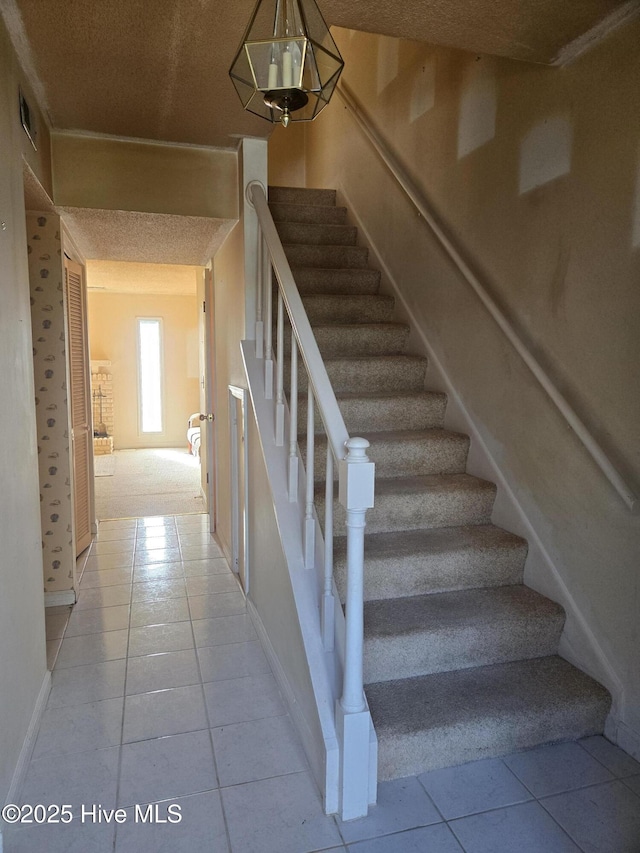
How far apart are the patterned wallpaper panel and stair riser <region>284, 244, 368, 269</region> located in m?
1.46

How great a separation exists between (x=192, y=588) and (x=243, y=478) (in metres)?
0.87

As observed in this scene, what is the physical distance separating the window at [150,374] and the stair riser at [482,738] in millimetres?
7957

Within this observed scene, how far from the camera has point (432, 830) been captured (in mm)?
1648

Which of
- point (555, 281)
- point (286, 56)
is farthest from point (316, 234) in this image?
point (286, 56)

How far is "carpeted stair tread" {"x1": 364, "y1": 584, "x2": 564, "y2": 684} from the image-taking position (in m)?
2.05

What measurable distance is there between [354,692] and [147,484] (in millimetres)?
5217

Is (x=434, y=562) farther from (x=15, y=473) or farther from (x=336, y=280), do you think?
(x=336, y=280)

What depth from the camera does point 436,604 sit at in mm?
2246

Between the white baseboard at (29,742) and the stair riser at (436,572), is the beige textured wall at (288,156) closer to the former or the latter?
the stair riser at (436,572)

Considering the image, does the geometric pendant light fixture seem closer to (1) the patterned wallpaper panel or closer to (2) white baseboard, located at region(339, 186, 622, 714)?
(2) white baseboard, located at region(339, 186, 622, 714)

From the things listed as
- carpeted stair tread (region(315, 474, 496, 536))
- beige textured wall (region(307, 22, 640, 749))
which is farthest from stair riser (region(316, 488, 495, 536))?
beige textured wall (region(307, 22, 640, 749))

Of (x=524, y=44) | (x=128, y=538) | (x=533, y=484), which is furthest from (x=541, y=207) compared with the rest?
(x=128, y=538)

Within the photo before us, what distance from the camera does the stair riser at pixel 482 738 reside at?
6.02 ft

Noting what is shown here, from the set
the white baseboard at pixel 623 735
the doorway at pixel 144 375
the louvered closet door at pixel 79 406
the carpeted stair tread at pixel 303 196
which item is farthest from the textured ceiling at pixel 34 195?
the doorway at pixel 144 375
